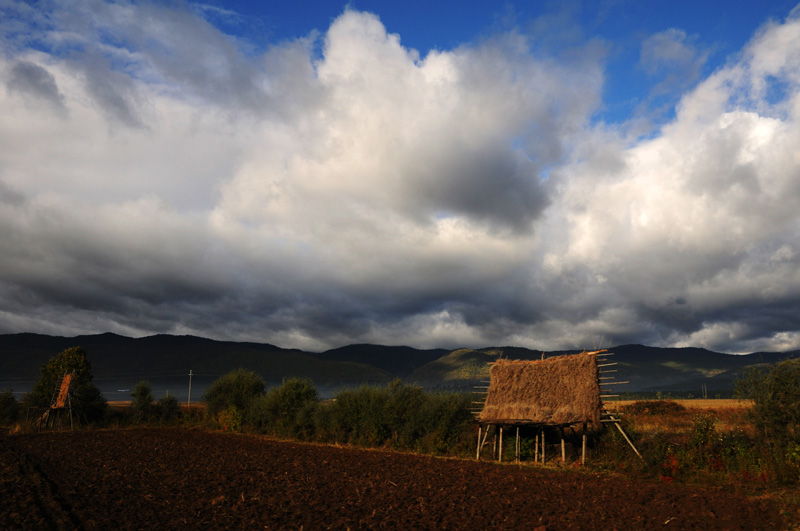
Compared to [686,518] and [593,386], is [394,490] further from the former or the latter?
[593,386]

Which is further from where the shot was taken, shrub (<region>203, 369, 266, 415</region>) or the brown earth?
shrub (<region>203, 369, 266, 415</region>)

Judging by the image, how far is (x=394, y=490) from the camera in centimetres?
1338

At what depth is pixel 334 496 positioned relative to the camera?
12609 millimetres

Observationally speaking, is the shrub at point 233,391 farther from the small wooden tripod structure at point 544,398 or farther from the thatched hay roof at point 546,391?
the thatched hay roof at point 546,391

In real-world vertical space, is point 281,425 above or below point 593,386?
below

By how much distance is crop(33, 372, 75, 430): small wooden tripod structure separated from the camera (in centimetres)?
3064

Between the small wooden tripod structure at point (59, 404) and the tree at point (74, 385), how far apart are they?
0.87 meters

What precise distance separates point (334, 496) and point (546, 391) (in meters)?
→ 9.74

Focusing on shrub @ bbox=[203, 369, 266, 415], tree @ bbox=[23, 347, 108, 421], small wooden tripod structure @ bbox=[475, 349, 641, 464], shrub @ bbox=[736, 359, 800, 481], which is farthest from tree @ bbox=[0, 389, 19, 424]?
shrub @ bbox=[736, 359, 800, 481]

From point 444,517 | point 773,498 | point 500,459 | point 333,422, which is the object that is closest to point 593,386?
point 500,459

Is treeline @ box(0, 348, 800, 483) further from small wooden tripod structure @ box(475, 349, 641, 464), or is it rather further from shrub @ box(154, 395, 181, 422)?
small wooden tripod structure @ box(475, 349, 641, 464)

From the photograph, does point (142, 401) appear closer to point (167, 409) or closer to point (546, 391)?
point (167, 409)

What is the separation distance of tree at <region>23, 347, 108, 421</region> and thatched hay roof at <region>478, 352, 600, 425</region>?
28037 mm

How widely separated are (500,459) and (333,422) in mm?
9589
